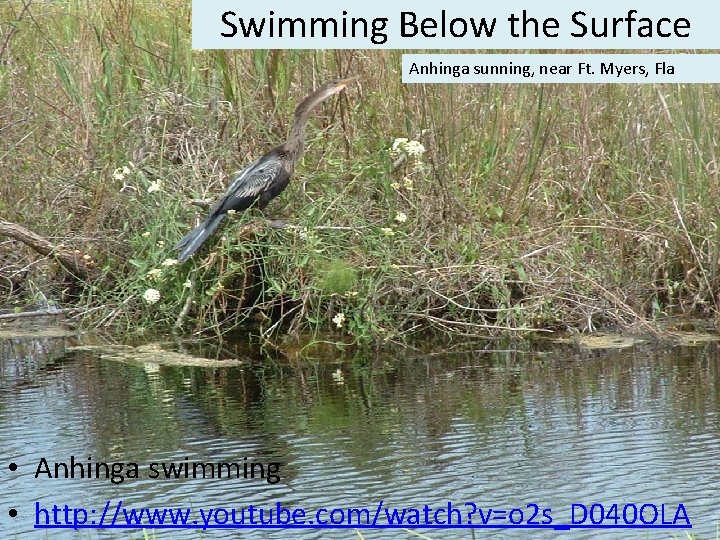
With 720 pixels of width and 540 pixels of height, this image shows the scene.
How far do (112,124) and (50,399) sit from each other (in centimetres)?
256

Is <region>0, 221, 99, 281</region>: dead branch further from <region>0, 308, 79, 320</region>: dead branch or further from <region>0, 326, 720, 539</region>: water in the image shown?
<region>0, 326, 720, 539</region>: water

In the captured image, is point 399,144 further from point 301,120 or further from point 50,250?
point 50,250

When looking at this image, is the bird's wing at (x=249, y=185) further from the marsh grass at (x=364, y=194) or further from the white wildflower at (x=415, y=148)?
the white wildflower at (x=415, y=148)

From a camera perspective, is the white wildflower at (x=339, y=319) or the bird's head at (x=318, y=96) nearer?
the white wildflower at (x=339, y=319)

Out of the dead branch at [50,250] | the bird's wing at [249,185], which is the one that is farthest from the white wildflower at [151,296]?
the dead branch at [50,250]

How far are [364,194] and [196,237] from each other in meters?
1.10

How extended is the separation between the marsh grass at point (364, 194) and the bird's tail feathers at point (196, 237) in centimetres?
11

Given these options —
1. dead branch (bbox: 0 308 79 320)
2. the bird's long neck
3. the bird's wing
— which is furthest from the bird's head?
dead branch (bbox: 0 308 79 320)

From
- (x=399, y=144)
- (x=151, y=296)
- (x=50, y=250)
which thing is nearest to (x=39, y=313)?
(x=50, y=250)

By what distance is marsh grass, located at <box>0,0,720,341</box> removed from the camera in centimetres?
755

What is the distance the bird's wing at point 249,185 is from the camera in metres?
7.51

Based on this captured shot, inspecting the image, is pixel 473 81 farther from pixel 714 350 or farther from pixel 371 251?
pixel 714 350

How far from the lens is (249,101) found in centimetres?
834

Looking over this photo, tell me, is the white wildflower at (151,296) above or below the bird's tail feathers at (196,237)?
below
